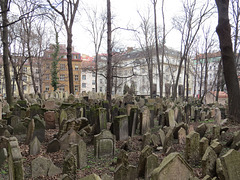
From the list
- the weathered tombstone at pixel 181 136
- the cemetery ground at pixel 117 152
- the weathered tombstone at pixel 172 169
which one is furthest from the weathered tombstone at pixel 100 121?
the weathered tombstone at pixel 172 169

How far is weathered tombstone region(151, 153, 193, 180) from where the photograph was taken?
7.00 feet

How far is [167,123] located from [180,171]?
4.71m

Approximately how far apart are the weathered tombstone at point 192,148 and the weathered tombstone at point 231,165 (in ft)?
4.72

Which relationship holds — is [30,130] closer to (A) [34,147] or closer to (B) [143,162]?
(A) [34,147]

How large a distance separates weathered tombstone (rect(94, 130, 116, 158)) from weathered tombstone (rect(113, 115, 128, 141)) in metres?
1.11

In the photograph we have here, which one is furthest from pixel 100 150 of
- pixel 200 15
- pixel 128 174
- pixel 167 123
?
pixel 200 15

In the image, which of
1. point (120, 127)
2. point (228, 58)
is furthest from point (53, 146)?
point (228, 58)

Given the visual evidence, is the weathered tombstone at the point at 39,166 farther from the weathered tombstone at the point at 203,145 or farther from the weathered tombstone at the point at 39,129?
the weathered tombstone at the point at 203,145

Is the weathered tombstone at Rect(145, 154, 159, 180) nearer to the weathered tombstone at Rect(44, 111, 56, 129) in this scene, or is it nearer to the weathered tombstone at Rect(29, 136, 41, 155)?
the weathered tombstone at Rect(29, 136, 41, 155)

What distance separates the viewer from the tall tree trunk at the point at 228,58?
7043 millimetres

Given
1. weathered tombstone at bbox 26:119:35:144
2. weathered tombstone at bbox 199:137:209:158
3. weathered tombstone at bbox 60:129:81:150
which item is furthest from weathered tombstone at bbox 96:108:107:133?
weathered tombstone at bbox 199:137:209:158

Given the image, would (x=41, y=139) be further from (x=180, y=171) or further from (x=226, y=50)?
(x=226, y=50)

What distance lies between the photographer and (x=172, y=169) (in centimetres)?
224

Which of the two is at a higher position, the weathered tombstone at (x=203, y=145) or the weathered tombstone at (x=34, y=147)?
the weathered tombstone at (x=203, y=145)
